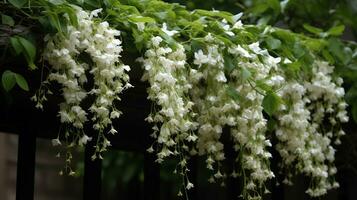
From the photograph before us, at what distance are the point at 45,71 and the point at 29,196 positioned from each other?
43 centimetres

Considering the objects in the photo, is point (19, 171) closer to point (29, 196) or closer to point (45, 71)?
point (29, 196)

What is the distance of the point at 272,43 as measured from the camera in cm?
216

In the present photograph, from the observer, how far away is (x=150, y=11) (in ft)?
6.40

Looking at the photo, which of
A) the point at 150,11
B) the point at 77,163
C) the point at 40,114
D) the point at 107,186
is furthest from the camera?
the point at 107,186

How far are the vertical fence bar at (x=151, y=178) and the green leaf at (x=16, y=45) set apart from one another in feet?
3.10

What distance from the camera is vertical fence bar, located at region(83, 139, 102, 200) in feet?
7.18

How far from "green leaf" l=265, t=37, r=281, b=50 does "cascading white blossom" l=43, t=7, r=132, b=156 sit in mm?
671

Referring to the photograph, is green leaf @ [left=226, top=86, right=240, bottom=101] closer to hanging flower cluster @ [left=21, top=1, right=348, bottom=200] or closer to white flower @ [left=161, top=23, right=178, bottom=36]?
hanging flower cluster @ [left=21, top=1, right=348, bottom=200]

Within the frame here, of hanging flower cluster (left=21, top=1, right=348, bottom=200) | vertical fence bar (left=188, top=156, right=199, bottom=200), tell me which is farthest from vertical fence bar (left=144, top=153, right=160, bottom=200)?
hanging flower cluster (left=21, top=1, right=348, bottom=200)

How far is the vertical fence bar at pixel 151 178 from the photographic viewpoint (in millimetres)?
2354

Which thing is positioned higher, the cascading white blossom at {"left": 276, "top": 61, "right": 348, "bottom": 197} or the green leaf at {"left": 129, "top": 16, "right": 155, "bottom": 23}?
the green leaf at {"left": 129, "top": 16, "right": 155, "bottom": 23}

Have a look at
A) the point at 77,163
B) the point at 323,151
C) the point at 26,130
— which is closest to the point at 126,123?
the point at 77,163

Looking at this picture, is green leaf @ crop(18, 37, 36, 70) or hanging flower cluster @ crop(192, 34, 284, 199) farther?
hanging flower cluster @ crop(192, 34, 284, 199)

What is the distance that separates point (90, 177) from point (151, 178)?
287 mm
